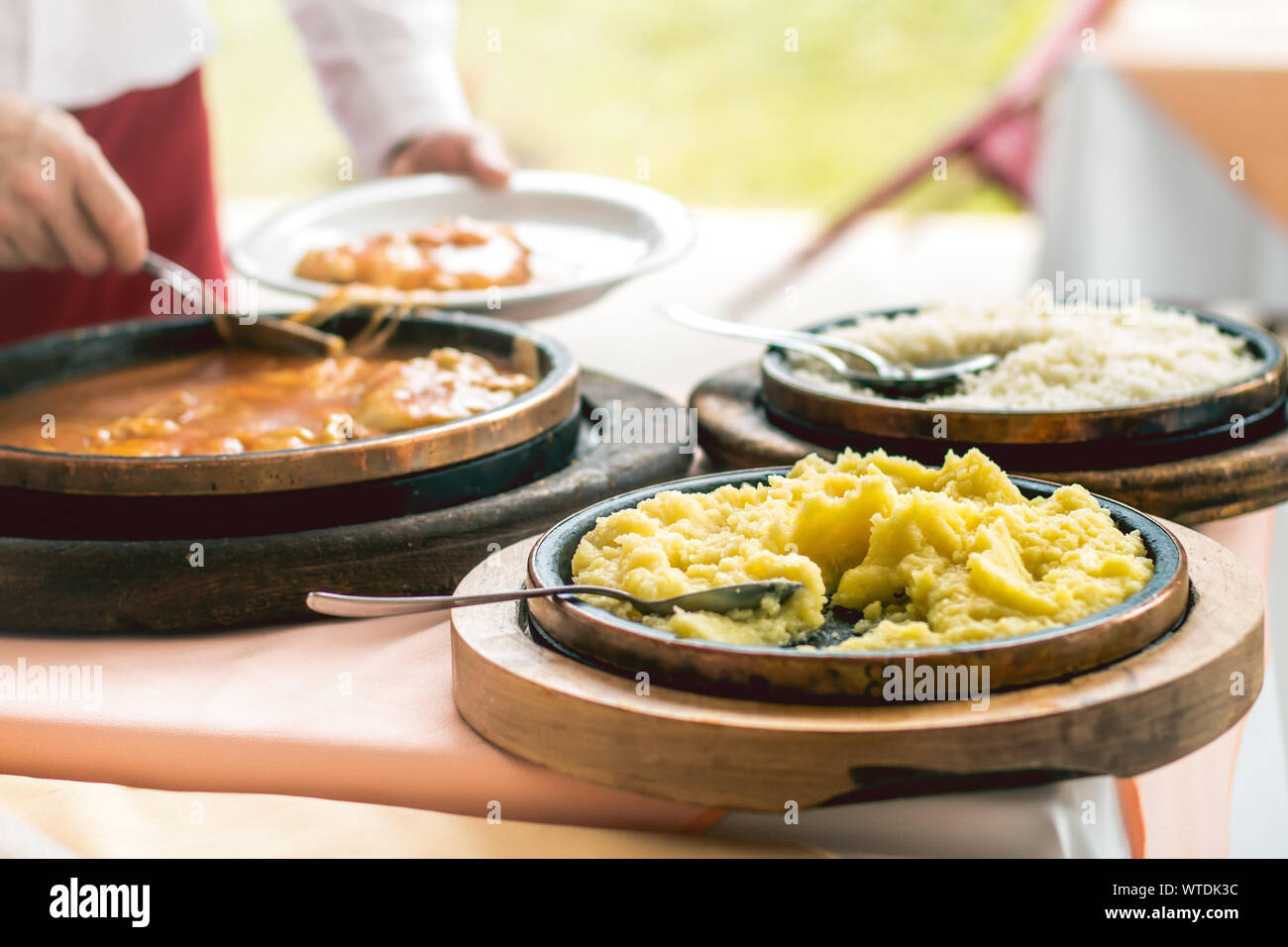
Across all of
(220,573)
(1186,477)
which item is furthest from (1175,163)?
(220,573)

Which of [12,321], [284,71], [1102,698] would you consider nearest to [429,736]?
[1102,698]

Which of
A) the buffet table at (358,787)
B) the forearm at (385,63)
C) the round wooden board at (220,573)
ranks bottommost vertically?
the buffet table at (358,787)

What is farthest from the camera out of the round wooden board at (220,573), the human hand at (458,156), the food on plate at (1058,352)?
the human hand at (458,156)

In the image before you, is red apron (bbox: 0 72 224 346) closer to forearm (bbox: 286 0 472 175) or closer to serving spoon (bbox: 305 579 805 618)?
forearm (bbox: 286 0 472 175)

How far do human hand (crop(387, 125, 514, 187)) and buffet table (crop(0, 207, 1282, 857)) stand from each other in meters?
1.44

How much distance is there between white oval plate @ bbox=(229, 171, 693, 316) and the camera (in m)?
2.30

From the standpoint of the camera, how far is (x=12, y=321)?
2.67m

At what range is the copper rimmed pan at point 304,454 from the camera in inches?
58.1

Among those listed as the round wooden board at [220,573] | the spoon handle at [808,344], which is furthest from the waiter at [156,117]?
the spoon handle at [808,344]

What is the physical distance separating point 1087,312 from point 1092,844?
105 centimetres

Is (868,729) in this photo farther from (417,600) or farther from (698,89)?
(698,89)

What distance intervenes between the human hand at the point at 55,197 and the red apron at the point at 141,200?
0.74 m

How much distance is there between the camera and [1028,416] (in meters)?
1.60

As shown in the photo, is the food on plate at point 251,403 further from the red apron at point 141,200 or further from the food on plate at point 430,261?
the red apron at point 141,200
